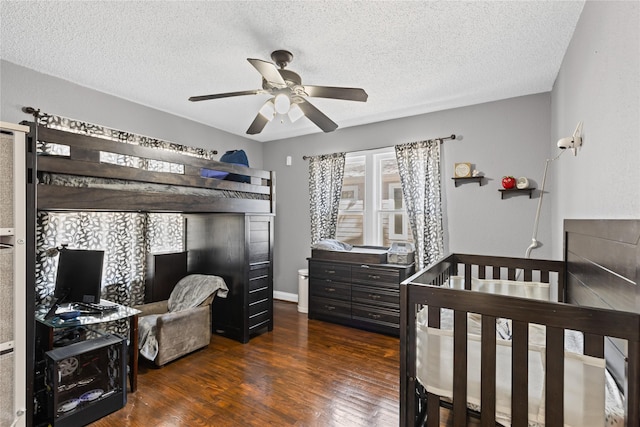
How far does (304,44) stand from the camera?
227 cm

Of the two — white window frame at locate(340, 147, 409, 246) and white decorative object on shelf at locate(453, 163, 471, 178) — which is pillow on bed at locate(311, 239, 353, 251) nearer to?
white window frame at locate(340, 147, 409, 246)

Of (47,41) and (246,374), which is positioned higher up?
(47,41)

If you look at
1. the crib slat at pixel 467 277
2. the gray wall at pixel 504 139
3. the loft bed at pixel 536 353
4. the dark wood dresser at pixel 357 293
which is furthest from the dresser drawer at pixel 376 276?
the loft bed at pixel 536 353

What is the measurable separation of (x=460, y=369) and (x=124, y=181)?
2358mm

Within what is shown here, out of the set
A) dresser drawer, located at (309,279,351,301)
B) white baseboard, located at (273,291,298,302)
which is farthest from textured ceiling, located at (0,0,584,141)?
white baseboard, located at (273,291,298,302)

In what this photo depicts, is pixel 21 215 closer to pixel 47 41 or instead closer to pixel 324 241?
pixel 47 41

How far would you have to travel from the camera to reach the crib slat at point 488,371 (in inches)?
48.5

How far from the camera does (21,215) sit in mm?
1664

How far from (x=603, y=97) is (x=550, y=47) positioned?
3.59 ft

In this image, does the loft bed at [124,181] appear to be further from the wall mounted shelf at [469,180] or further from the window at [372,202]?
the wall mounted shelf at [469,180]

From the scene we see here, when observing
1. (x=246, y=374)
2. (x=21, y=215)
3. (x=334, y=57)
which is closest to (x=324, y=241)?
(x=246, y=374)

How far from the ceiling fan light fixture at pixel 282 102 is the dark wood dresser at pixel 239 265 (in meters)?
1.36

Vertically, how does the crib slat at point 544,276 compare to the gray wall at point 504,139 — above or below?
→ below

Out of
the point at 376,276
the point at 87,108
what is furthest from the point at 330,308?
the point at 87,108
